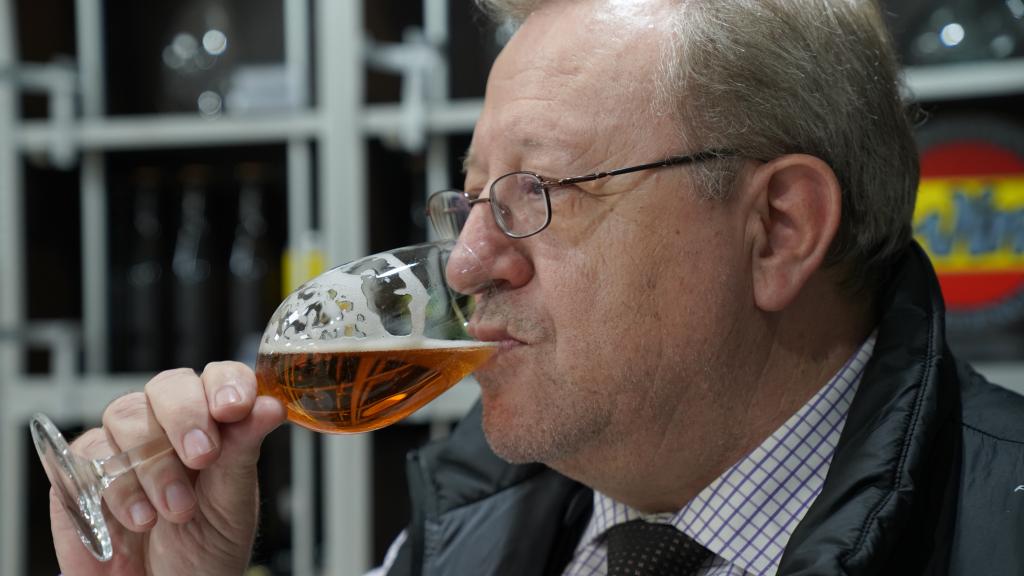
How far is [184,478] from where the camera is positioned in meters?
0.90

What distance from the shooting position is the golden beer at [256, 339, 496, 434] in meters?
0.84

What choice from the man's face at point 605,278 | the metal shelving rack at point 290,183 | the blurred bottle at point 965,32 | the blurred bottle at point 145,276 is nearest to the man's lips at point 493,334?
the man's face at point 605,278

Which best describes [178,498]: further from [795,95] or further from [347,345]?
[795,95]

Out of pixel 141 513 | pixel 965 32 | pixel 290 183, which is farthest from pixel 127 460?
pixel 965 32

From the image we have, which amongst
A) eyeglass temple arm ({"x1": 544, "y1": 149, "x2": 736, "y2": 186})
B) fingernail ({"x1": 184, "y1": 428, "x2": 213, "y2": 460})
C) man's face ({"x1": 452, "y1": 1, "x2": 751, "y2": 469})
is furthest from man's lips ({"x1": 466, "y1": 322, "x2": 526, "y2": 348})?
fingernail ({"x1": 184, "y1": 428, "x2": 213, "y2": 460})

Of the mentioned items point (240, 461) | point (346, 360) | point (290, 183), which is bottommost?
point (240, 461)

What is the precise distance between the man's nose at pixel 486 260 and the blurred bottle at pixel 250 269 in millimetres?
1246

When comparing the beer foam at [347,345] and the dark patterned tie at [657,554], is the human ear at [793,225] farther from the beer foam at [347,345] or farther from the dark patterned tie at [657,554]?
the beer foam at [347,345]

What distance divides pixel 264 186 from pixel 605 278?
142 centimetres

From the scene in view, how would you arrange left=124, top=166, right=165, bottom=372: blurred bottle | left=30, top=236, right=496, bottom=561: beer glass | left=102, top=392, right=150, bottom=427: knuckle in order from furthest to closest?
left=124, top=166, right=165, bottom=372: blurred bottle → left=102, top=392, right=150, bottom=427: knuckle → left=30, top=236, right=496, bottom=561: beer glass

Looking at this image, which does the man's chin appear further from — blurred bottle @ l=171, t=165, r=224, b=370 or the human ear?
blurred bottle @ l=171, t=165, r=224, b=370

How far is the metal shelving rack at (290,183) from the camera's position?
1838 mm

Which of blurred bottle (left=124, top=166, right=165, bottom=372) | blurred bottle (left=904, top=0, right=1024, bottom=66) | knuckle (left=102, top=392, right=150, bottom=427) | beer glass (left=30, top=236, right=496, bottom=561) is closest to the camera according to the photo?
beer glass (left=30, top=236, right=496, bottom=561)

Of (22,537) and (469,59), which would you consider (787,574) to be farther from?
(22,537)
